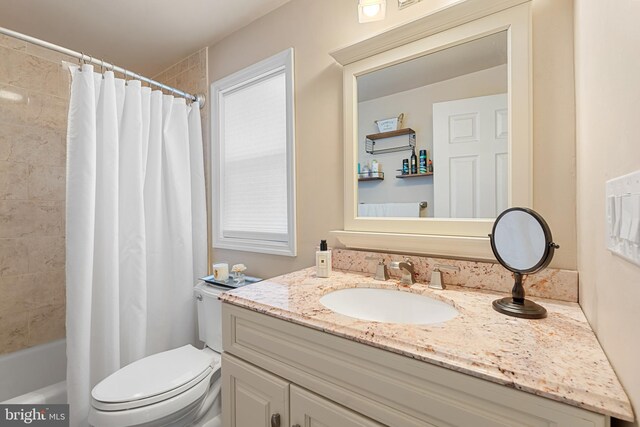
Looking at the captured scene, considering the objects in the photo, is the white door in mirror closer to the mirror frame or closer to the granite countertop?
the granite countertop

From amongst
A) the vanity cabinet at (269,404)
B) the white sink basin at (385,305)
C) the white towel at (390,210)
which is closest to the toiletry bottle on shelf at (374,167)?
the white towel at (390,210)

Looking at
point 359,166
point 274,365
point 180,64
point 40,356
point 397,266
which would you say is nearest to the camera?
point 274,365

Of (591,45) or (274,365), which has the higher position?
(591,45)

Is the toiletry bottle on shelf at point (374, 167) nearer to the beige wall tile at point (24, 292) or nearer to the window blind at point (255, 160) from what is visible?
the window blind at point (255, 160)

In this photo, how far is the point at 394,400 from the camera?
0.64 meters

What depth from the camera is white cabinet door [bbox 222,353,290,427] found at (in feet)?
2.76

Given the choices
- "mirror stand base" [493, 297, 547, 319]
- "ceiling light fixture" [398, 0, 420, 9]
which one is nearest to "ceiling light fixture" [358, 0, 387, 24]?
"ceiling light fixture" [398, 0, 420, 9]

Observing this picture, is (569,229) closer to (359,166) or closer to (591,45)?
(591,45)

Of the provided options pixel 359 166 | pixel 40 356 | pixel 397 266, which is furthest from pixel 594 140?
pixel 40 356

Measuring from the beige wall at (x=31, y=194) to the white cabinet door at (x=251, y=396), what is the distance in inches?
70.8

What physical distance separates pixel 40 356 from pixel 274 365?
2015 mm

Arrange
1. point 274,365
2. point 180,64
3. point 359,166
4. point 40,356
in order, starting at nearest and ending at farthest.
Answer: point 274,365
point 359,166
point 40,356
point 180,64

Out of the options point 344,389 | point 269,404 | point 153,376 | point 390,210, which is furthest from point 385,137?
point 153,376

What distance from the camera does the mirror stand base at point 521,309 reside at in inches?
29.8
